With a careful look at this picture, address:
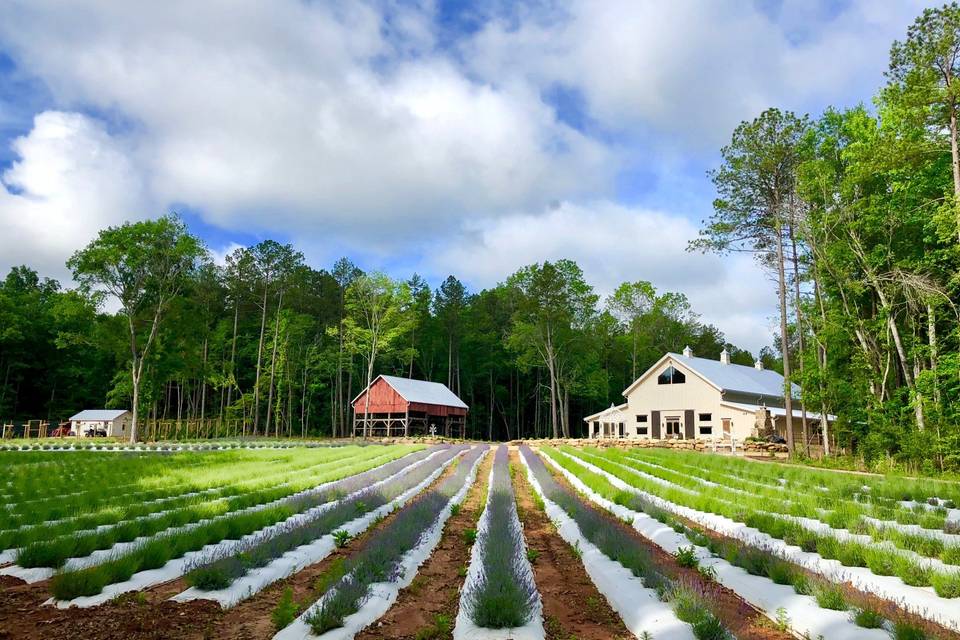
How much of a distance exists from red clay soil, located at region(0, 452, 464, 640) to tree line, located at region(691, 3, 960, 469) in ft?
63.3

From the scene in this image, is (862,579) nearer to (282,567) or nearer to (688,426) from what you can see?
(282,567)

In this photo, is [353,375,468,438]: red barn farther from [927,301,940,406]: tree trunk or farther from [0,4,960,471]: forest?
[927,301,940,406]: tree trunk

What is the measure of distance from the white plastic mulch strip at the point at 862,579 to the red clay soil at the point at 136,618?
15.5ft

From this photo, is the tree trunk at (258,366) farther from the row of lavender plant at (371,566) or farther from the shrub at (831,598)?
the shrub at (831,598)

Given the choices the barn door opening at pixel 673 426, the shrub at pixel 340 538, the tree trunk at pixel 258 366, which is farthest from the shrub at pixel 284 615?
the tree trunk at pixel 258 366

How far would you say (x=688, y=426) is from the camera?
3981cm

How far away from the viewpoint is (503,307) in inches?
2598

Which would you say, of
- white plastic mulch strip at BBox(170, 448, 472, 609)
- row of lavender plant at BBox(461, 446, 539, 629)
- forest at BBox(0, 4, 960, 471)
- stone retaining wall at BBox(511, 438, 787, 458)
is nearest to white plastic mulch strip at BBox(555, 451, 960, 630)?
row of lavender plant at BBox(461, 446, 539, 629)

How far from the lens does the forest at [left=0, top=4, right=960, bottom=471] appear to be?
2003cm


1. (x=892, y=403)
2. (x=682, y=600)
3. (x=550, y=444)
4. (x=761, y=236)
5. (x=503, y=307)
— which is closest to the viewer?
(x=682, y=600)

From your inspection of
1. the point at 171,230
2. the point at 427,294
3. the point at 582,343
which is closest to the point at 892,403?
the point at 582,343

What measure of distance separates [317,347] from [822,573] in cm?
5556

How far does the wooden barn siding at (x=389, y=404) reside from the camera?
47.2m

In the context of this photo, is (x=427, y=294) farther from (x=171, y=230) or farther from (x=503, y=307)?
(x=171, y=230)
